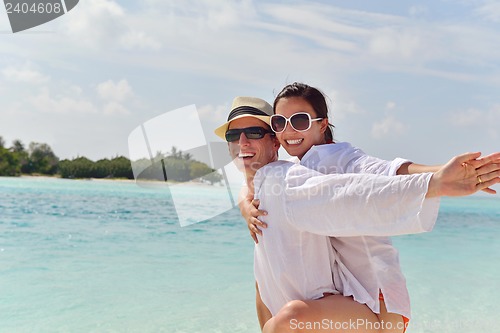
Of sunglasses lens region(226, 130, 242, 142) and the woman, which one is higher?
sunglasses lens region(226, 130, 242, 142)

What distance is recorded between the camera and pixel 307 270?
1.98m

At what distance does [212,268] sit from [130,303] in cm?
244

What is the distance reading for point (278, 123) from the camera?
2225mm

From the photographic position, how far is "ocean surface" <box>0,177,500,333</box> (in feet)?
18.8

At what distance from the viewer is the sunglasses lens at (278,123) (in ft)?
7.25

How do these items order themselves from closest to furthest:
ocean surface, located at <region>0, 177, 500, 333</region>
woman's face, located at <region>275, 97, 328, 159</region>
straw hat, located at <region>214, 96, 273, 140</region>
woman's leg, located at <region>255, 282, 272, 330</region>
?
woman's face, located at <region>275, 97, 328, 159</region> → woman's leg, located at <region>255, 282, 272, 330</region> → straw hat, located at <region>214, 96, 273, 140</region> → ocean surface, located at <region>0, 177, 500, 333</region>

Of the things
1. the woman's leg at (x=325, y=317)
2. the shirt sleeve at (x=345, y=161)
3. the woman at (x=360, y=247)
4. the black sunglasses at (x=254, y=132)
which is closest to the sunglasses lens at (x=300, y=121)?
the woman at (x=360, y=247)

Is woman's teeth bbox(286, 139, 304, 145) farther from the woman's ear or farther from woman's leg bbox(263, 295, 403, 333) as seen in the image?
woman's leg bbox(263, 295, 403, 333)

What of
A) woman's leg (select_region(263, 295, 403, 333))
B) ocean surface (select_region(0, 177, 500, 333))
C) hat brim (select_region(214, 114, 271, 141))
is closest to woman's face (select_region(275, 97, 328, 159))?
hat brim (select_region(214, 114, 271, 141))

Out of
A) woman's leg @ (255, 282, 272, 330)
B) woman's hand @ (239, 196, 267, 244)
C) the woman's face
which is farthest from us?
woman's leg @ (255, 282, 272, 330)

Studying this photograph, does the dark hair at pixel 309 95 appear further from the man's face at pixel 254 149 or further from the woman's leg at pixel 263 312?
the woman's leg at pixel 263 312

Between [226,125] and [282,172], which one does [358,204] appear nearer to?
[282,172]

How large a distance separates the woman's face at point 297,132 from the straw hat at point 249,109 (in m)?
0.16

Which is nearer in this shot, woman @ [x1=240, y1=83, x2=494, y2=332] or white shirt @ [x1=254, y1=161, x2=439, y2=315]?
white shirt @ [x1=254, y1=161, x2=439, y2=315]
